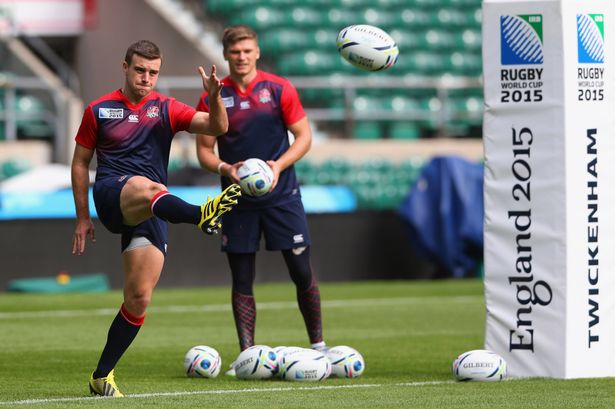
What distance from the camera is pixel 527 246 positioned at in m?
8.05

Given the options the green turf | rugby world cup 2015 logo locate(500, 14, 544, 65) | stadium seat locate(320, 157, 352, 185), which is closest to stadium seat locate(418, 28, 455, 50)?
stadium seat locate(320, 157, 352, 185)

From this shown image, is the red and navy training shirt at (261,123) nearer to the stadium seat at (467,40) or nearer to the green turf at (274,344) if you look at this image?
the green turf at (274,344)

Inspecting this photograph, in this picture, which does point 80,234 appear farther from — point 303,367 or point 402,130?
point 402,130

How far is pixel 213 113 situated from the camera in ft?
23.6

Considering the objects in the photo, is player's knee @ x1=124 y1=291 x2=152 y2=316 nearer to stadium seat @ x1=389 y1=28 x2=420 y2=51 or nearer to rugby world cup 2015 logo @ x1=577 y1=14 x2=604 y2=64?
rugby world cup 2015 logo @ x1=577 y1=14 x2=604 y2=64

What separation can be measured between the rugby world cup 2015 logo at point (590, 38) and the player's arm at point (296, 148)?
189cm

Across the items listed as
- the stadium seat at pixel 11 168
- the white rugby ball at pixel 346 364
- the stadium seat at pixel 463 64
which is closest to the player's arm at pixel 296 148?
the white rugby ball at pixel 346 364

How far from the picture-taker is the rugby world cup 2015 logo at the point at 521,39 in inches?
314

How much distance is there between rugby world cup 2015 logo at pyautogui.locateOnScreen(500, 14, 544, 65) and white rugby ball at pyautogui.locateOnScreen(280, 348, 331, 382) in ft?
7.18

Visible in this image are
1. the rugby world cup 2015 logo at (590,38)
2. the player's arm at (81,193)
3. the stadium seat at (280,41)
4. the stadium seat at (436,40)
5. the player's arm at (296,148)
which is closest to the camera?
the player's arm at (81,193)

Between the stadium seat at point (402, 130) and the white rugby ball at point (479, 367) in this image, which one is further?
the stadium seat at point (402, 130)

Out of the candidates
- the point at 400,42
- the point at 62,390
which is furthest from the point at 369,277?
the point at 62,390

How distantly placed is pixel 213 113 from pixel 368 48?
4.97 feet

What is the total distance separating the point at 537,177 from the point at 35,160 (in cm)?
1239
